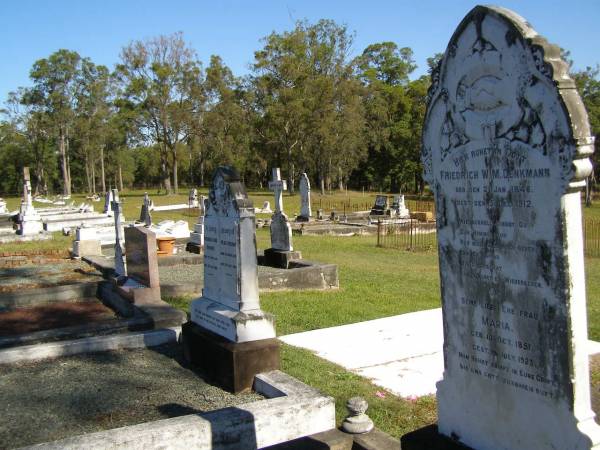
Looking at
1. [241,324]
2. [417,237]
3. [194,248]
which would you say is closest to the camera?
[241,324]

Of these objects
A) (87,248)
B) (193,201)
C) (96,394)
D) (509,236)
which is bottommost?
(96,394)

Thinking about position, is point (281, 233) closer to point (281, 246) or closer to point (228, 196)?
point (281, 246)

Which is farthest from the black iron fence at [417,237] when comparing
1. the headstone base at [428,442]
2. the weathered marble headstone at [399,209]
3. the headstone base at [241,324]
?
the headstone base at [428,442]

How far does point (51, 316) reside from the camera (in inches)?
347

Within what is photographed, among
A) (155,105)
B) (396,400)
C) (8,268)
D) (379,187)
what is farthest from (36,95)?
(396,400)

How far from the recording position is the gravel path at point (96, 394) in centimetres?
477

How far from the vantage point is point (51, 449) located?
3.82m

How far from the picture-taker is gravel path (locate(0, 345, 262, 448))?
477 cm

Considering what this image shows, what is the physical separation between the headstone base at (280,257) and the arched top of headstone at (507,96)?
943 centimetres

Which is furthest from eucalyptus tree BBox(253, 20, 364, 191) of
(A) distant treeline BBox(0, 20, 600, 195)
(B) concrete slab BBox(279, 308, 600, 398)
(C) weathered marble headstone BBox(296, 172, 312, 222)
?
(B) concrete slab BBox(279, 308, 600, 398)

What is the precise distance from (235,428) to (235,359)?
45.8 inches

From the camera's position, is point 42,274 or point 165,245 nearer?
point 42,274

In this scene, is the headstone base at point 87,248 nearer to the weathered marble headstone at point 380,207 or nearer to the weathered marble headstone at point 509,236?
the weathered marble headstone at point 509,236

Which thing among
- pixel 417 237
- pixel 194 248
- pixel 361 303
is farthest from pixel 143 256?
pixel 417 237
